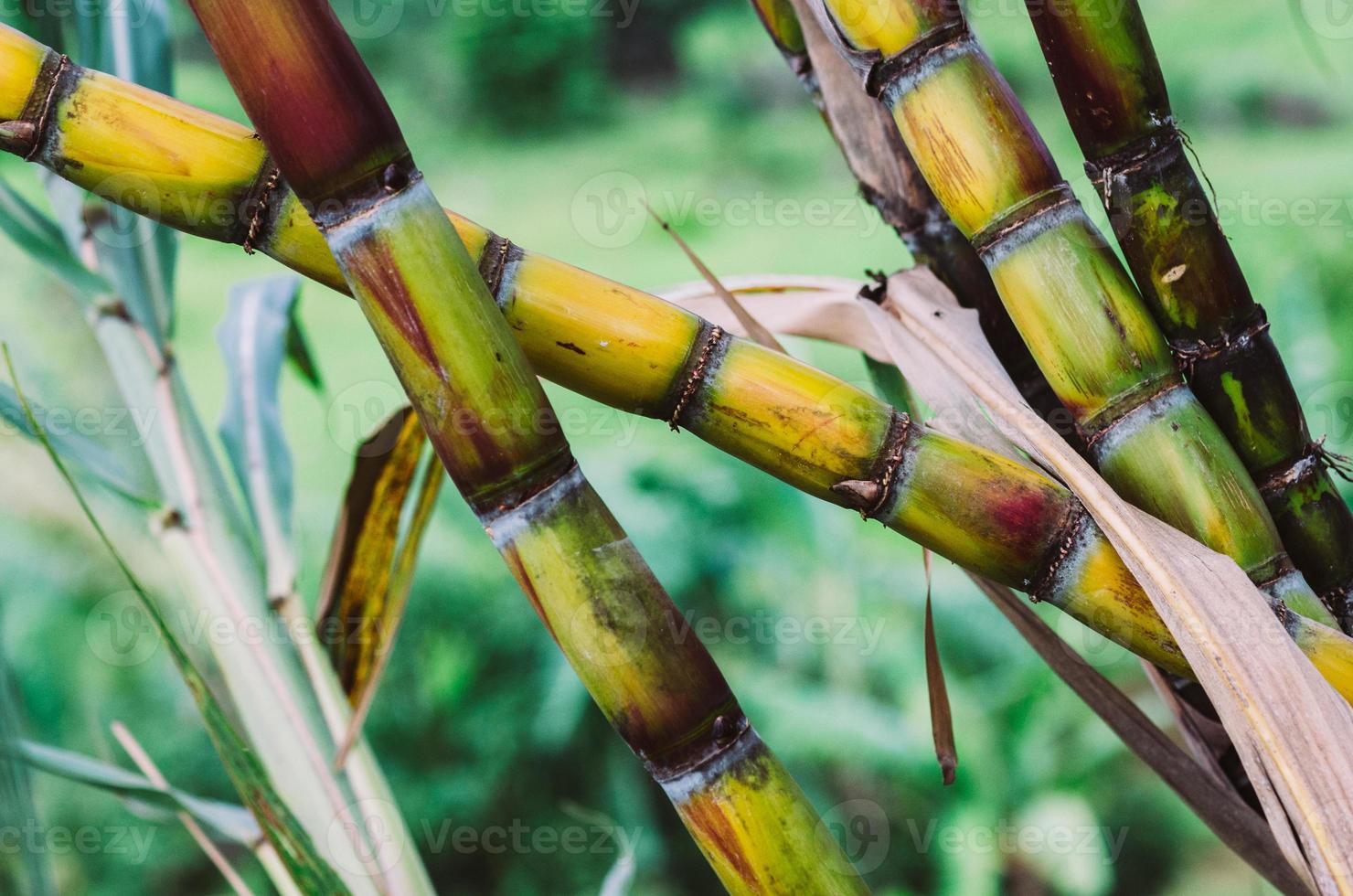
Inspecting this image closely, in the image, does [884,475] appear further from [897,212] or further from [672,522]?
[672,522]

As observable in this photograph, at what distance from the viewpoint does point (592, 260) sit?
96cm

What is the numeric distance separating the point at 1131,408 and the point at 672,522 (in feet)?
1.90

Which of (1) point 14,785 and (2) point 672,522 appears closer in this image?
(1) point 14,785

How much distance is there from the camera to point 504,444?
0.76 ft

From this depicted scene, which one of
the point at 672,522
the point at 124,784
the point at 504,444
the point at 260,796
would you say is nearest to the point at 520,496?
the point at 504,444

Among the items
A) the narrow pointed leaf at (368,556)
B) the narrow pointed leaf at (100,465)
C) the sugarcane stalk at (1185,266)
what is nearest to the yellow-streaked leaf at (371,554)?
the narrow pointed leaf at (368,556)

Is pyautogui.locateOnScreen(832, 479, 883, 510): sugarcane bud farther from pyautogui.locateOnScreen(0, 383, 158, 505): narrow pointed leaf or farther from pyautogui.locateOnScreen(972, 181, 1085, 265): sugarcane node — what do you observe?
pyautogui.locateOnScreen(0, 383, 158, 505): narrow pointed leaf

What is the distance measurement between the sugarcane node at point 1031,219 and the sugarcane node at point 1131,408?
5cm

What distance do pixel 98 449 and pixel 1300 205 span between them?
95 cm

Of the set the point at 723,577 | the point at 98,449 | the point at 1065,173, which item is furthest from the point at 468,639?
the point at 1065,173

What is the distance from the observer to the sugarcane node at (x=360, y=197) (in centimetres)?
22

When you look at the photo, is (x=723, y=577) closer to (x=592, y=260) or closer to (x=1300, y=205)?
(x=592, y=260)

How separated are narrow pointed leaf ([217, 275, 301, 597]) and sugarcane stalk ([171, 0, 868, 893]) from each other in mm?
361

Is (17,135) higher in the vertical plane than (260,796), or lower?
higher
